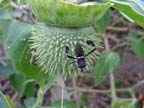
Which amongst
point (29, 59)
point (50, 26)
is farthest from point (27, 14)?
point (50, 26)

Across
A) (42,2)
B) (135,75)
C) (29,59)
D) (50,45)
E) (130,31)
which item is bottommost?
(135,75)

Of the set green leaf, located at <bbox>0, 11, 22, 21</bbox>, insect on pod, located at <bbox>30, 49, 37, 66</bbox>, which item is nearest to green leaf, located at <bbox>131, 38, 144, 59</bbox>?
green leaf, located at <bbox>0, 11, 22, 21</bbox>

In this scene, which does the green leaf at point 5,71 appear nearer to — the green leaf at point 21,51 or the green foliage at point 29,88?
the green foliage at point 29,88

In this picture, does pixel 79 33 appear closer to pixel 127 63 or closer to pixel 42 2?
pixel 42 2

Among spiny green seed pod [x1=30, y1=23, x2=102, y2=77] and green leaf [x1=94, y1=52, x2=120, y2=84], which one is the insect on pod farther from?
green leaf [x1=94, y1=52, x2=120, y2=84]

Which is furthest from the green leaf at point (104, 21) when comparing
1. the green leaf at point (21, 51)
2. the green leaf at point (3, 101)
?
the green leaf at point (3, 101)

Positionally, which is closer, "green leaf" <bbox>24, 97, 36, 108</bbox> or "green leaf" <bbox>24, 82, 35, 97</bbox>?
"green leaf" <bbox>24, 97, 36, 108</bbox>
